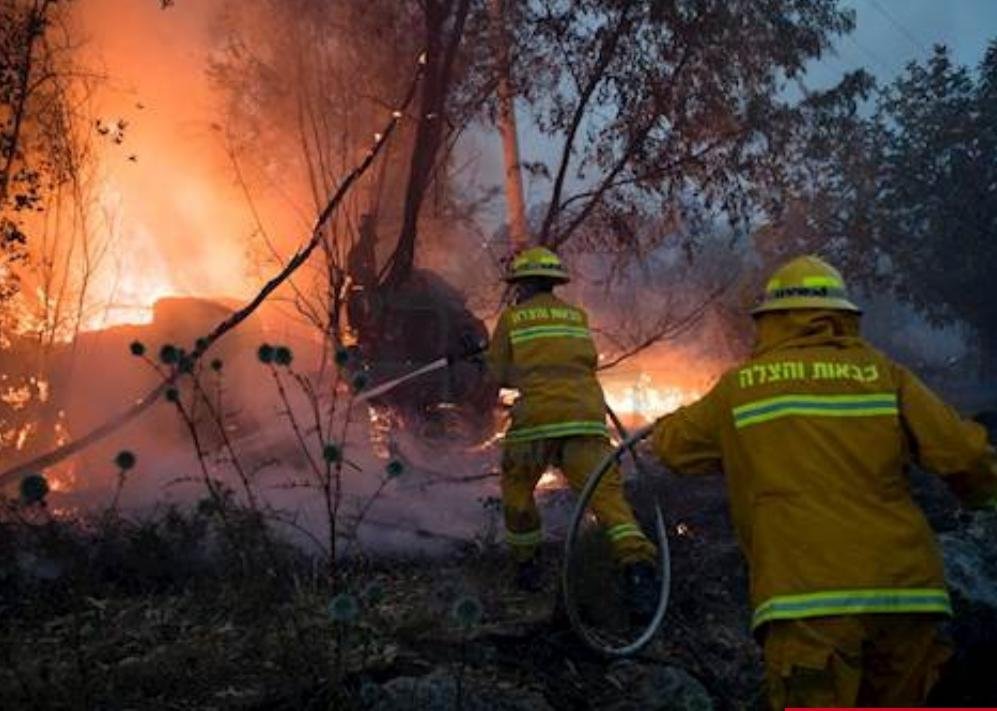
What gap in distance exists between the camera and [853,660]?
3.18 m

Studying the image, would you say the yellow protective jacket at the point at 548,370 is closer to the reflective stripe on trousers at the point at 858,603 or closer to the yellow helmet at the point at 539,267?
the yellow helmet at the point at 539,267

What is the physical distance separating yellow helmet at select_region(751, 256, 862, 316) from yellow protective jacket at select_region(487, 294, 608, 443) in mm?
2821

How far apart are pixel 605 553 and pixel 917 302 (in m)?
28.4

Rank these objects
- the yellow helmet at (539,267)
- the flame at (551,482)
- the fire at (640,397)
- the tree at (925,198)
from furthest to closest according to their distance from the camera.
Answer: the tree at (925,198) → the fire at (640,397) → the flame at (551,482) → the yellow helmet at (539,267)

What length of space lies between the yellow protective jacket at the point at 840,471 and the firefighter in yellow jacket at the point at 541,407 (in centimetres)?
288

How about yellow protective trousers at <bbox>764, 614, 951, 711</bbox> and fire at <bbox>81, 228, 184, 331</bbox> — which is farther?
fire at <bbox>81, 228, 184, 331</bbox>

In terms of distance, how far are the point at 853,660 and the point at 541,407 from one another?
11.0 feet

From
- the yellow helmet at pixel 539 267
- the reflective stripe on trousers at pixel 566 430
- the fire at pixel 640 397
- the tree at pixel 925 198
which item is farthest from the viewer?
the tree at pixel 925 198

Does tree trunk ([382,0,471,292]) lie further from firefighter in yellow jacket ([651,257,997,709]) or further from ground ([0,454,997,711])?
firefighter in yellow jacket ([651,257,997,709])

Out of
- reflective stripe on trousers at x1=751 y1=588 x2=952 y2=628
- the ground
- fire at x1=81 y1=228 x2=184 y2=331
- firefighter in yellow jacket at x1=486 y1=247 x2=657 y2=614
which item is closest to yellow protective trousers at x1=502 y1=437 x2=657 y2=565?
firefighter in yellow jacket at x1=486 y1=247 x2=657 y2=614

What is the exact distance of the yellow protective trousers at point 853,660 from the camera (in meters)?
3.15

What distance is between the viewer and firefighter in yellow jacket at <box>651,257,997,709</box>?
3178 mm

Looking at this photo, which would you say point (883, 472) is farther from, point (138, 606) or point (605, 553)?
point (138, 606)

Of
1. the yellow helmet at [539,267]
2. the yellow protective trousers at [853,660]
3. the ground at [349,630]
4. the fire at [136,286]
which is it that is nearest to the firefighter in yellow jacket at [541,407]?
the yellow helmet at [539,267]
